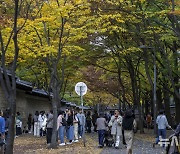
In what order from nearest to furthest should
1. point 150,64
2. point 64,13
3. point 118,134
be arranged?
point 64,13 → point 118,134 → point 150,64

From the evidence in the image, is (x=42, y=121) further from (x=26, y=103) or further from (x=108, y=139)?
(x=108, y=139)

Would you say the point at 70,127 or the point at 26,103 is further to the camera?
the point at 26,103

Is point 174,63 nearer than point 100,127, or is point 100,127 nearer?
point 100,127

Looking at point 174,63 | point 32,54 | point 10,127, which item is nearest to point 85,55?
point 174,63

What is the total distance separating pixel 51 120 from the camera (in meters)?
19.8

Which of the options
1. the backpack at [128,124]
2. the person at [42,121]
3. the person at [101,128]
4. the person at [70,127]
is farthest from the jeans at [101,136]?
the person at [42,121]

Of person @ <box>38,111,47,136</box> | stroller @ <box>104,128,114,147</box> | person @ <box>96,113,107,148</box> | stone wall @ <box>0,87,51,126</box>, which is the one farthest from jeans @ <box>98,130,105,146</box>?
stone wall @ <box>0,87,51,126</box>

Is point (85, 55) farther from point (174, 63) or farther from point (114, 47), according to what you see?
point (174, 63)

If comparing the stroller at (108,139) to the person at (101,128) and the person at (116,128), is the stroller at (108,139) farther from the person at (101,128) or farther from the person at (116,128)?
the person at (116,128)

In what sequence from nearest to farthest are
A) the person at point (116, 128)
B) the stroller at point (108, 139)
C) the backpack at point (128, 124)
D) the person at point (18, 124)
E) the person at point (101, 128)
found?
the backpack at point (128, 124) < the person at point (116, 128) < the person at point (101, 128) < the stroller at point (108, 139) < the person at point (18, 124)

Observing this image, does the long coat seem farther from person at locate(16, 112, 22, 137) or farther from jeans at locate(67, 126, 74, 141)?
person at locate(16, 112, 22, 137)

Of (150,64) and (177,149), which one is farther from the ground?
(150,64)

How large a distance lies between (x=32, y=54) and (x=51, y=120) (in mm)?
3439

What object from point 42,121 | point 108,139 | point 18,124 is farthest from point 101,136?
point 18,124
